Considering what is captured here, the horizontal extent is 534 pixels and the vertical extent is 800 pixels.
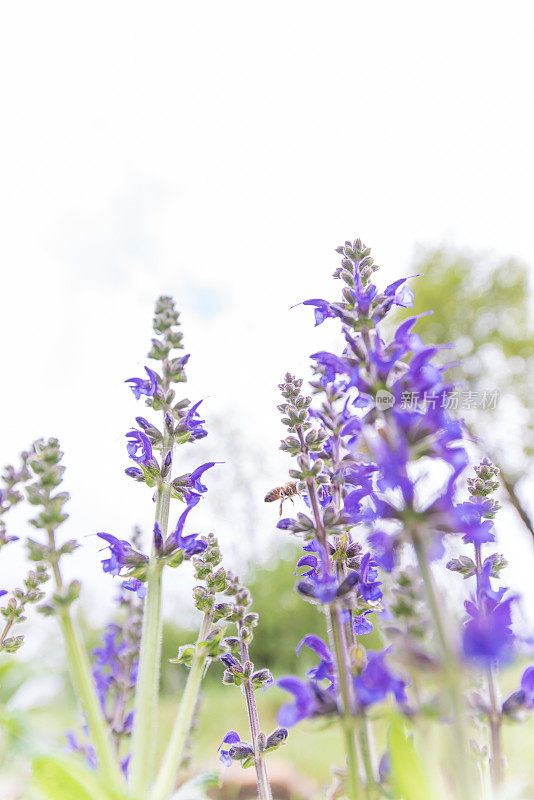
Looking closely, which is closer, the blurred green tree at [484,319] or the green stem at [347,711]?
the green stem at [347,711]

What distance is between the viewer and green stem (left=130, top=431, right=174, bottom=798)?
1.59 meters

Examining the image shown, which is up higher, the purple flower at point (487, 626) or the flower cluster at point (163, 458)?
the flower cluster at point (163, 458)

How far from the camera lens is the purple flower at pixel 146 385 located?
2.29 metres

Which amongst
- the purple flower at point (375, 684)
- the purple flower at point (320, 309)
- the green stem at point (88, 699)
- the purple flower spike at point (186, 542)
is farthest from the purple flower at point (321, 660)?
the purple flower at point (320, 309)

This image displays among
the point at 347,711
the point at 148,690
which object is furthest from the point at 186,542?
the point at 347,711

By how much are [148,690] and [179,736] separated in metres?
0.17

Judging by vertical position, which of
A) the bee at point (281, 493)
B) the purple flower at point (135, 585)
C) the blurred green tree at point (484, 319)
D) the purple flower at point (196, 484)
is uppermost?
the blurred green tree at point (484, 319)

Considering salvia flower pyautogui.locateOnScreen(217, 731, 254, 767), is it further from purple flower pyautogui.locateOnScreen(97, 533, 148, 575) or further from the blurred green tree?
the blurred green tree

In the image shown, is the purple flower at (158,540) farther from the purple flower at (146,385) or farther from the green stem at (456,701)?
the green stem at (456,701)

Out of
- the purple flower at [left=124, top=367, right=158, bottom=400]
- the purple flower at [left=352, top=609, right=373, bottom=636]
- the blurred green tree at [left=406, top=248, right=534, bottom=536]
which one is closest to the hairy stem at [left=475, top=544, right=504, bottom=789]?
the purple flower at [left=352, top=609, right=373, bottom=636]

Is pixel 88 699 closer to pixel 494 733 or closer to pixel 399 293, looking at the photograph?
pixel 494 733

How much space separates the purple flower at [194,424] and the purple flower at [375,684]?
3.64 ft

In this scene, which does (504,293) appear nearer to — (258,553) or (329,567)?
(258,553)

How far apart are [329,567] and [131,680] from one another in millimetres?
2136
